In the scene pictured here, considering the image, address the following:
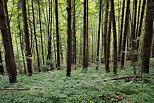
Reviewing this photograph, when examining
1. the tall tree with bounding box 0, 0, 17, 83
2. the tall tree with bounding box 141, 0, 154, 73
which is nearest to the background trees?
the tall tree with bounding box 141, 0, 154, 73

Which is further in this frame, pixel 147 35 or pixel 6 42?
pixel 6 42

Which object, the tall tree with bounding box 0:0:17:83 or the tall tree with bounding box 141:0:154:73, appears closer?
the tall tree with bounding box 141:0:154:73

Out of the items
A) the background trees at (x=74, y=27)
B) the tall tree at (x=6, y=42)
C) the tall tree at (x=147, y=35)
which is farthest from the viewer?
the background trees at (x=74, y=27)

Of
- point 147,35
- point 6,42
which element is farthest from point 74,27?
point 147,35

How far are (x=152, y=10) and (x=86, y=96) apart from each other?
570cm

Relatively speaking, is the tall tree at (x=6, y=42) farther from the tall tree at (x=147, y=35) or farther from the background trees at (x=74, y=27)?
the tall tree at (x=147, y=35)

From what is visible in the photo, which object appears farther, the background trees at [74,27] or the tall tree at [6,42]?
the background trees at [74,27]

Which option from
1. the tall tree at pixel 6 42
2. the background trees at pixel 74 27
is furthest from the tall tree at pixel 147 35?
the tall tree at pixel 6 42

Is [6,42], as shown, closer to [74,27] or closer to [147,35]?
[74,27]

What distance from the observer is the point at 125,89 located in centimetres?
450

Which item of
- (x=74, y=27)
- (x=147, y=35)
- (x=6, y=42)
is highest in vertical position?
(x=74, y=27)

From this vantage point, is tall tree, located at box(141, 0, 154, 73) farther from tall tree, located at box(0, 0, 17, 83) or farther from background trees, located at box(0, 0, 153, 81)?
tall tree, located at box(0, 0, 17, 83)

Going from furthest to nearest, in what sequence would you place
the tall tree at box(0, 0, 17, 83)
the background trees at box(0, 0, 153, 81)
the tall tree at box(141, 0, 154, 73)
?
1. the background trees at box(0, 0, 153, 81)
2. the tall tree at box(0, 0, 17, 83)
3. the tall tree at box(141, 0, 154, 73)

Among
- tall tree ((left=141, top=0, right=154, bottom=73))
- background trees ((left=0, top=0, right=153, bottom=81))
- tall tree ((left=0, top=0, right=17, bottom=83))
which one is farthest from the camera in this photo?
background trees ((left=0, top=0, right=153, bottom=81))
